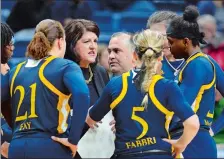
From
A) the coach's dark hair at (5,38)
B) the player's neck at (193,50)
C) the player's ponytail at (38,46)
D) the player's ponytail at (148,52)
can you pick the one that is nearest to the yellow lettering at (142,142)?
the player's ponytail at (148,52)

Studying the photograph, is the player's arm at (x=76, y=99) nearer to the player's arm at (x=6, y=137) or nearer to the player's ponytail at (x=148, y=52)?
the player's ponytail at (x=148, y=52)

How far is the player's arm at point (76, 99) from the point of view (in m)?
5.09

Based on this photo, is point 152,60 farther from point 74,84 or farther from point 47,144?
point 47,144

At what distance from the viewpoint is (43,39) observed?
528 centimetres

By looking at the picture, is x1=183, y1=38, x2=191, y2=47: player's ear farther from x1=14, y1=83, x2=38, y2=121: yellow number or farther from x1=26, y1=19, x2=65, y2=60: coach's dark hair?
x1=14, y1=83, x2=38, y2=121: yellow number

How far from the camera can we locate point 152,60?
5.06m

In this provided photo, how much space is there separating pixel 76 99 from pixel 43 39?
20.2 inches

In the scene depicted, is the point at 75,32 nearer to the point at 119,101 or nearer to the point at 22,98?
the point at 22,98

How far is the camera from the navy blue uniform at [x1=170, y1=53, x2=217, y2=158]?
5.57 metres

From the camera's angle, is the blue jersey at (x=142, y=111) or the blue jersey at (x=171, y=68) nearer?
the blue jersey at (x=142, y=111)

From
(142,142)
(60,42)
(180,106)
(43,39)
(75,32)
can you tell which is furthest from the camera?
(75,32)

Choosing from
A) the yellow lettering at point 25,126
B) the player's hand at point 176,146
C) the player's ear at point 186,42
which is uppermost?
the player's ear at point 186,42

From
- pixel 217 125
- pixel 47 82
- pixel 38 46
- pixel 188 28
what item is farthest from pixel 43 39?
pixel 217 125

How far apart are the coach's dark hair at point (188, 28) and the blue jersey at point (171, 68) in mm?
395
